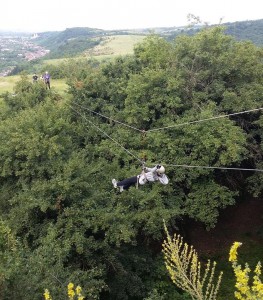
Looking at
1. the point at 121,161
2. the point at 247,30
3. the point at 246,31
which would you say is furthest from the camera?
the point at 247,30

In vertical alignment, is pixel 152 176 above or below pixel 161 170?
below

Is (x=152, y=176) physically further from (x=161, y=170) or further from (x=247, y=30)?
(x=247, y=30)

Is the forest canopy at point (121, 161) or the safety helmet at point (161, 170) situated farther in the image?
the forest canopy at point (121, 161)

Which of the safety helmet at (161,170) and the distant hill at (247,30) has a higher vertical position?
the safety helmet at (161,170)

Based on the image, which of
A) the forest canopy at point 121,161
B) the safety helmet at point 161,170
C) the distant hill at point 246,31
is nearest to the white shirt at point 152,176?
the safety helmet at point 161,170

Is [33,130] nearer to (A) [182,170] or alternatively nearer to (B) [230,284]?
(A) [182,170]

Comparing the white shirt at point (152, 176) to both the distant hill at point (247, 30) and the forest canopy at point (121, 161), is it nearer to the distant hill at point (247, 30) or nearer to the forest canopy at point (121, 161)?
the forest canopy at point (121, 161)

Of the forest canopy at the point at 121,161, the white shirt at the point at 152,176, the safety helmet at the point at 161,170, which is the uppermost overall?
the safety helmet at the point at 161,170

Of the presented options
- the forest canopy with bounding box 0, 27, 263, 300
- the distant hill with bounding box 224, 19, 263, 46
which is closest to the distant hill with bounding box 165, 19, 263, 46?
the distant hill with bounding box 224, 19, 263, 46

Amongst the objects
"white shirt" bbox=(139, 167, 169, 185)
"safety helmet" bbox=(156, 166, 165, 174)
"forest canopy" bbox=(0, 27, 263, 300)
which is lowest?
"forest canopy" bbox=(0, 27, 263, 300)

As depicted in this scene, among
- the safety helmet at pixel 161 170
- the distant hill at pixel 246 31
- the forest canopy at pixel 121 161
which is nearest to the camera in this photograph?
the safety helmet at pixel 161 170

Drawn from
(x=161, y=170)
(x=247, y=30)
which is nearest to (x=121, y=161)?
(x=161, y=170)

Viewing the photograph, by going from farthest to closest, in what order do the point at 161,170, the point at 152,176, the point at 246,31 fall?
the point at 246,31 < the point at 152,176 < the point at 161,170

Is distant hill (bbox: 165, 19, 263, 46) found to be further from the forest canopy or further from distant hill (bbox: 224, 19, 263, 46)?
the forest canopy
